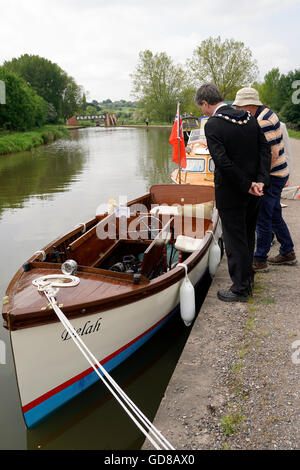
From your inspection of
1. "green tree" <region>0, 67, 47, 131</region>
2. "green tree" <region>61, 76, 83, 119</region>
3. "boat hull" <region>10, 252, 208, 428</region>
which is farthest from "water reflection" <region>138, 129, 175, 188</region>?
"green tree" <region>61, 76, 83, 119</region>

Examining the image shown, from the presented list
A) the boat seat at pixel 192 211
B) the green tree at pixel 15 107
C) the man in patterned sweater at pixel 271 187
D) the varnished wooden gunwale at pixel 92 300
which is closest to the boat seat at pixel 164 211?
the boat seat at pixel 192 211

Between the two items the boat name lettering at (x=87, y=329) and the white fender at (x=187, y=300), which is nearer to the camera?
the boat name lettering at (x=87, y=329)

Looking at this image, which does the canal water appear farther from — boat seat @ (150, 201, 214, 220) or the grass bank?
the grass bank

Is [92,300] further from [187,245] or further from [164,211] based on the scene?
[164,211]

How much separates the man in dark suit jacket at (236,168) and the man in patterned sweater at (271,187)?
596 mm

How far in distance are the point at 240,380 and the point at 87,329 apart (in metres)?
1.50

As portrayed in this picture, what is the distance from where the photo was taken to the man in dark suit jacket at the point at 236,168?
3.58 meters

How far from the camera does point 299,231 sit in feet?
22.7

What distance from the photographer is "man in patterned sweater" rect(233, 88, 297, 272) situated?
169 inches

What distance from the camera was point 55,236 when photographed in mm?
9344

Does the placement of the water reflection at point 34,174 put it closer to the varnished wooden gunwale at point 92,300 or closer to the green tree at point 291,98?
the varnished wooden gunwale at point 92,300

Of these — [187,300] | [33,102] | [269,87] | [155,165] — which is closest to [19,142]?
[155,165]

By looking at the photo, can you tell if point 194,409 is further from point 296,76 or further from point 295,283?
point 296,76
